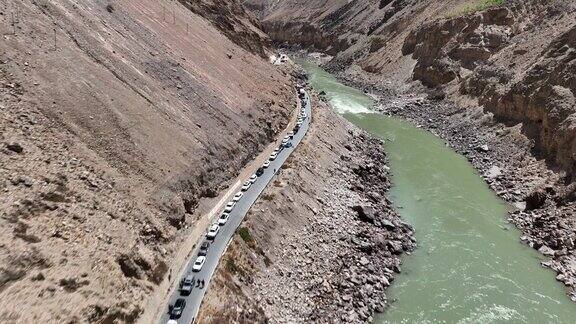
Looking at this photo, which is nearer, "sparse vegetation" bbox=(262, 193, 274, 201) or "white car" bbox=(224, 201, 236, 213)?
"white car" bbox=(224, 201, 236, 213)

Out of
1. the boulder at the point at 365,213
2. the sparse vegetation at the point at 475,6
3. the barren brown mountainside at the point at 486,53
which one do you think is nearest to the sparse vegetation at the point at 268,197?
the boulder at the point at 365,213

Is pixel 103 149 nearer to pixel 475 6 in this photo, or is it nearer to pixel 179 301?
pixel 179 301

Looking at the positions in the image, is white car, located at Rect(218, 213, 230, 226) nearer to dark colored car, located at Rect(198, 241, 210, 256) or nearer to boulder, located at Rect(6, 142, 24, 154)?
dark colored car, located at Rect(198, 241, 210, 256)

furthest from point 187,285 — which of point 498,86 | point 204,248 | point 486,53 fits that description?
point 486,53

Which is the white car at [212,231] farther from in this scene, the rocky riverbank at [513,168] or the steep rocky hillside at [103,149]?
the rocky riverbank at [513,168]

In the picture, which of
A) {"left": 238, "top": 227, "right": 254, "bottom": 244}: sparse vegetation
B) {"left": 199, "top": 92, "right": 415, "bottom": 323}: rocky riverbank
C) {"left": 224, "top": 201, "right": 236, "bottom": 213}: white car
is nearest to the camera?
{"left": 199, "top": 92, "right": 415, "bottom": 323}: rocky riverbank

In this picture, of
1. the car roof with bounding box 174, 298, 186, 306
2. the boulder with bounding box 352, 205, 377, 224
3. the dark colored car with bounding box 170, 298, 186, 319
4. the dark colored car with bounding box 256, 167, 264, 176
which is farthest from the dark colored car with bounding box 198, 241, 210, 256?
the boulder with bounding box 352, 205, 377, 224
